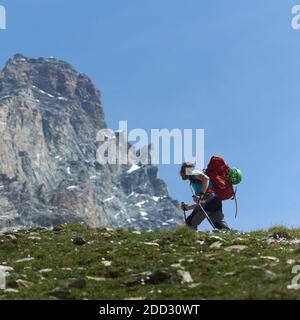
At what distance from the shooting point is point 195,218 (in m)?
24.1

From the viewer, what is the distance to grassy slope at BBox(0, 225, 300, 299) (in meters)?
12.8

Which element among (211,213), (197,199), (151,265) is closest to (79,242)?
(151,265)

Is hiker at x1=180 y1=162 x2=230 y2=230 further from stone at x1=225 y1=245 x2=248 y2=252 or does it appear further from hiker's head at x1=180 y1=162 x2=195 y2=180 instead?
stone at x1=225 y1=245 x2=248 y2=252

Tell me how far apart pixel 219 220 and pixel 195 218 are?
952mm

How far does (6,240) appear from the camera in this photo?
68.3 ft

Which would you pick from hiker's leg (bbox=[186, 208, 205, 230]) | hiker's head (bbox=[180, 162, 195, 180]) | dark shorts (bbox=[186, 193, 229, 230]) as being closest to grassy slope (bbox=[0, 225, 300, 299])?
dark shorts (bbox=[186, 193, 229, 230])

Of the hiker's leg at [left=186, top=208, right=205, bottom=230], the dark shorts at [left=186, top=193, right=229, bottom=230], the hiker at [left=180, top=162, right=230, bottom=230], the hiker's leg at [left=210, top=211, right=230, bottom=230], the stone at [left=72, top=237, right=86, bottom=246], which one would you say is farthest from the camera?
the hiker's leg at [left=210, top=211, right=230, bottom=230]

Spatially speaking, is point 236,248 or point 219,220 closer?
point 236,248

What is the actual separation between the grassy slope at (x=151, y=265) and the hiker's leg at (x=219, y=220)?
1.61m

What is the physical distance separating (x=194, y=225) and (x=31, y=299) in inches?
484

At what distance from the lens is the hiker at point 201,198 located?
76.4ft

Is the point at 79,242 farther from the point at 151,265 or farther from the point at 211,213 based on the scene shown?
the point at 211,213

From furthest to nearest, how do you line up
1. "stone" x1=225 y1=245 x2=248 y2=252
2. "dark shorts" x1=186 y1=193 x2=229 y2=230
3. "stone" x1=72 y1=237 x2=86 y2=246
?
1. "dark shorts" x1=186 y1=193 x2=229 y2=230
2. "stone" x1=72 y1=237 x2=86 y2=246
3. "stone" x1=225 y1=245 x2=248 y2=252
